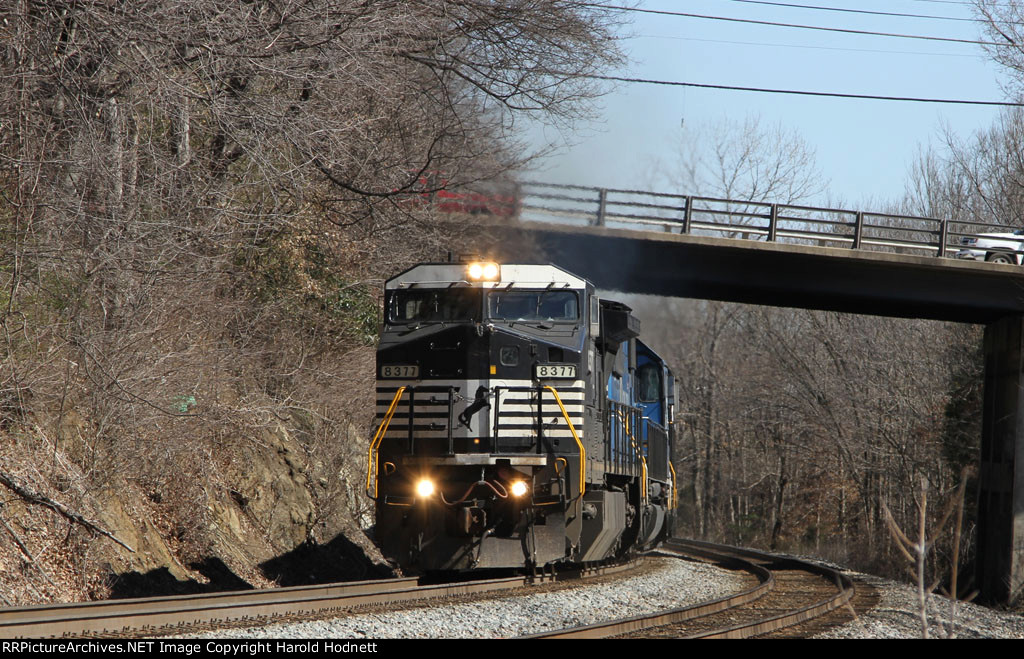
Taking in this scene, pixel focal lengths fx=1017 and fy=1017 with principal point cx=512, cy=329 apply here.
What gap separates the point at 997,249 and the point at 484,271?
39.0 feet

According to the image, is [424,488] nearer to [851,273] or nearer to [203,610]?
[203,610]

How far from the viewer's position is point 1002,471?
65.1 feet

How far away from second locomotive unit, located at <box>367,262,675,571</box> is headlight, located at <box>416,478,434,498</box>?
0.5 inches

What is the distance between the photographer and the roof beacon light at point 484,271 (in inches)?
501

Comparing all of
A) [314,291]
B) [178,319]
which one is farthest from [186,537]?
[314,291]

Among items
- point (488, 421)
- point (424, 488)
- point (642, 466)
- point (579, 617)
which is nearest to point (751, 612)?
point (579, 617)

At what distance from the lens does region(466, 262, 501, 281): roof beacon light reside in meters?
12.7

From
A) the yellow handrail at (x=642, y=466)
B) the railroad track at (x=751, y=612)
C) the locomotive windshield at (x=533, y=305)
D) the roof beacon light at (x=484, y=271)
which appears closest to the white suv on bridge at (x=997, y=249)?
the railroad track at (x=751, y=612)

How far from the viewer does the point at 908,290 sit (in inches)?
795

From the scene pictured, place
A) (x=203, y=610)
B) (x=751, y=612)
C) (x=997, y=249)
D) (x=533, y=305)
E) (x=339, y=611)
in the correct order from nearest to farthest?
(x=203, y=610) < (x=339, y=611) < (x=751, y=612) < (x=533, y=305) < (x=997, y=249)

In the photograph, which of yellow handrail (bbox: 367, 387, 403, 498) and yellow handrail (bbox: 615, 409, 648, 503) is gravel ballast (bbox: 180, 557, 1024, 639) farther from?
yellow handrail (bbox: 367, 387, 403, 498)

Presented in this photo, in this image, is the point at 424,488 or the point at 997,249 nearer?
the point at 424,488

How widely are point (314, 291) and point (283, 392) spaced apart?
2.28 meters
